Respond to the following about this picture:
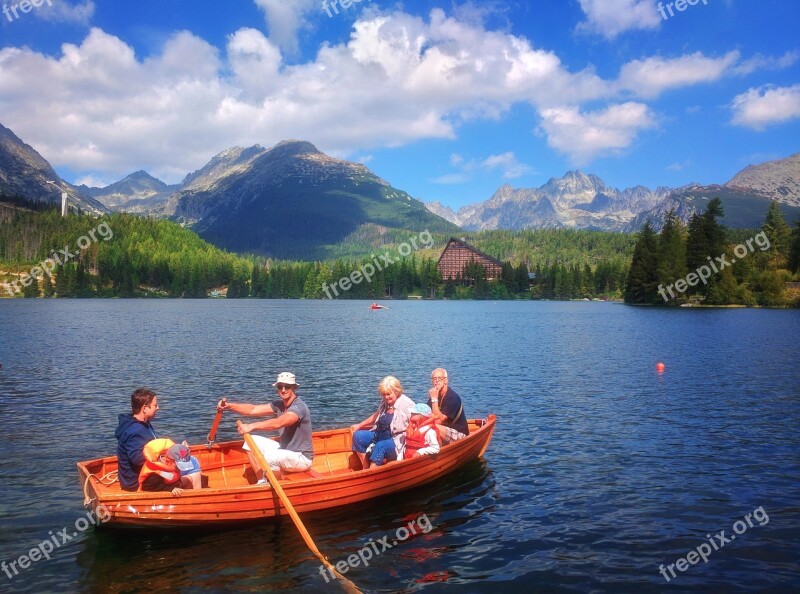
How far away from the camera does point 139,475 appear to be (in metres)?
13.8

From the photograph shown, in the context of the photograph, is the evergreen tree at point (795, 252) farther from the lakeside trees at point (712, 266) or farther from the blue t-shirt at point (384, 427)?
the blue t-shirt at point (384, 427)

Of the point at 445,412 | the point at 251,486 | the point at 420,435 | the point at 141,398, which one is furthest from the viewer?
the point at 445,412

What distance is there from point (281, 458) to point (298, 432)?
811 millimetres

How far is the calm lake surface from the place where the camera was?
1241 cm

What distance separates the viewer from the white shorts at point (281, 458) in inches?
610

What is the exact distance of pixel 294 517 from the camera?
44.0 feet

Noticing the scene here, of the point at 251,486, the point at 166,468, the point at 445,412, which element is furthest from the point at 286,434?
the point at 445,412

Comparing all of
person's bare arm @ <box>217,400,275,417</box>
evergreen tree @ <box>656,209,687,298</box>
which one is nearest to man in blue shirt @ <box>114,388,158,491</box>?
person's bare arm @ <box>217,400,275,417</box>

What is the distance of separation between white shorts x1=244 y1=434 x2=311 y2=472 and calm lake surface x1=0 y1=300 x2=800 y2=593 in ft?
5.01

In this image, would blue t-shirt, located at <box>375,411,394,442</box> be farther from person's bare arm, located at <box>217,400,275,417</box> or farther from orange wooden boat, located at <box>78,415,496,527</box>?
person's bare arm, located at <box>217,400,275,417</box>

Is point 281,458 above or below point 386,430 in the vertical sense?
below

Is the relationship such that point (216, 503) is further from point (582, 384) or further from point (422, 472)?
point (582, 384)

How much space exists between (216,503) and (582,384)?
88.7 ft

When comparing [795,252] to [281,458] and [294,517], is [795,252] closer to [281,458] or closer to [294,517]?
[281,458]
